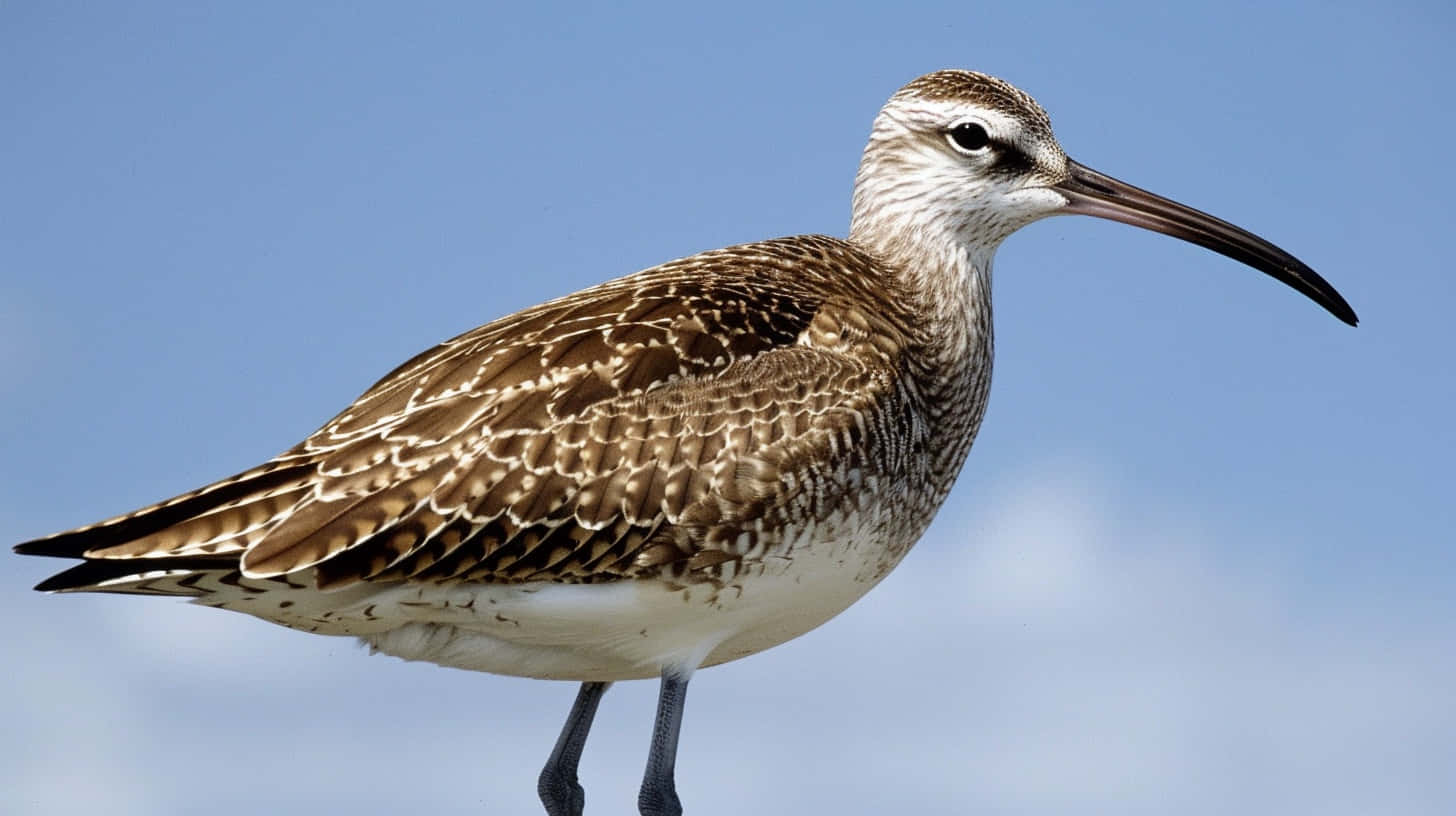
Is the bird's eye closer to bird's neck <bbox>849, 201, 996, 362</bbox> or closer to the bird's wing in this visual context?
bird's neck <bbox>849, 201, 996, 362</bbox>

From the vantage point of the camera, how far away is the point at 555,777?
10.7 m

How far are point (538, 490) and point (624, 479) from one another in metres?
0.41

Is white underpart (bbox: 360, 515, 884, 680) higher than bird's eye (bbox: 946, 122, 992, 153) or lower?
lower

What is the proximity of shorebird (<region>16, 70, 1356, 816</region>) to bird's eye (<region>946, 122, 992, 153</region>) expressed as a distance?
0.85 m

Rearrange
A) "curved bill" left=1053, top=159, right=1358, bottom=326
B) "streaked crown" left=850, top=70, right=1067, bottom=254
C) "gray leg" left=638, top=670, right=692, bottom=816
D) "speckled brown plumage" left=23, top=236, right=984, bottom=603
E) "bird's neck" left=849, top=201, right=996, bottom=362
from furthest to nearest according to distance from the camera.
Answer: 1. "curved bill" left=1053, top=159, right=1358, bottom=326
2. "streaked crown" left=850, top=70, right=1067, bottom=254
3. "bird's neck" left=849, top=201, right=996, bottom=362
4. "gray leg" left=638, top=670, right=692, bottom=816
5. "speckled brown plumage" left=23, top=236, right=984, bottom=603

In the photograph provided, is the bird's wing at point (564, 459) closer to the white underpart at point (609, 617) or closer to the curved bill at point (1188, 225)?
the white underpart at point (609, 617)

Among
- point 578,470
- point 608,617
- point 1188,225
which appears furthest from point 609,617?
point 1188,225

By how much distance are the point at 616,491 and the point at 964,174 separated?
3051 mm

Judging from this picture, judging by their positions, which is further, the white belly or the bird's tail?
the white belly

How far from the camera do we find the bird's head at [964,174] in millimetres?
10688

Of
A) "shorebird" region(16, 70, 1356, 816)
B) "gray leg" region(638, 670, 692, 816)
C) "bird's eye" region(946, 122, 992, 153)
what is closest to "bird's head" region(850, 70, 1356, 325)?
"bird's eye" region(946, 122, 992, 153)

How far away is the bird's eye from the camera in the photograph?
10.6 m

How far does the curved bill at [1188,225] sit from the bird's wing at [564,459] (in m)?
2.13

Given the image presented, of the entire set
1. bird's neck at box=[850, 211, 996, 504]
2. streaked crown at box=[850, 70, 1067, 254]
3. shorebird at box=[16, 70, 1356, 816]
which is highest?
streaked crown at box=[850, 70, 1067, 254]
